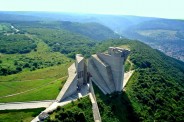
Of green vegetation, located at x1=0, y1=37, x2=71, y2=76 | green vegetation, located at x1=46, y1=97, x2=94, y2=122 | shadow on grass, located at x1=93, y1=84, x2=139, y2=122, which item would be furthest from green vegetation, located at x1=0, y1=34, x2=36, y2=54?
green vegetation, located at x1=46, y1=97, x2=94, y2=122

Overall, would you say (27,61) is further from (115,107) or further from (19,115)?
(19,115)

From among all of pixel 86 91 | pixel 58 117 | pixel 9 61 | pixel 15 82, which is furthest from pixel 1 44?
pixel 58 117

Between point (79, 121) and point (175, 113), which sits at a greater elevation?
point (79, 121)

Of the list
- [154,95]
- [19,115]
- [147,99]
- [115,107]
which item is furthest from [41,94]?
[154,95]

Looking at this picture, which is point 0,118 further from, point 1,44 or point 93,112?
point 1,44

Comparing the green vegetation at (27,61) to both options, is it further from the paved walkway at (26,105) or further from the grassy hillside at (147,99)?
the grassy hillside at (147,99)

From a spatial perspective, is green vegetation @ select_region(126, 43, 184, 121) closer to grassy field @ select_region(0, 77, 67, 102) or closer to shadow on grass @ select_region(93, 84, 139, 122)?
shadow on grass @ select_region(93, 84, 139, 122)
